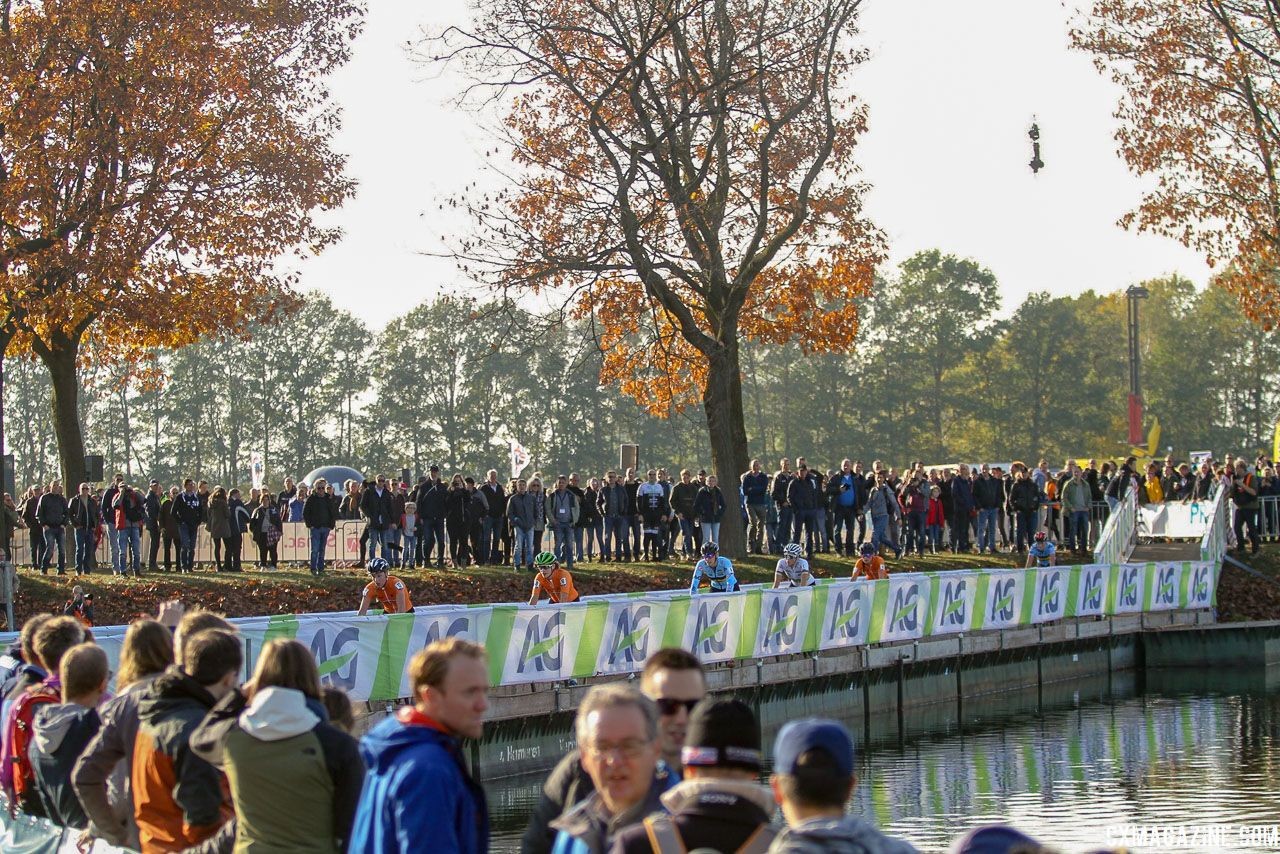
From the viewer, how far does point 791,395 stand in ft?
339

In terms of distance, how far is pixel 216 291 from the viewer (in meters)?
33.0

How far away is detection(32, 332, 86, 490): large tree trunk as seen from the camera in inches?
1275

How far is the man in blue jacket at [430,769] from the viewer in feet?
18.3

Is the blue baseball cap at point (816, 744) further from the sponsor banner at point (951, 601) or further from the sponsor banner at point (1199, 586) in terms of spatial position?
the sponsor banner at point (1199, 586)

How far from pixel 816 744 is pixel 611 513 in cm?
2856

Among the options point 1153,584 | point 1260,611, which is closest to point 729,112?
point 1153,584

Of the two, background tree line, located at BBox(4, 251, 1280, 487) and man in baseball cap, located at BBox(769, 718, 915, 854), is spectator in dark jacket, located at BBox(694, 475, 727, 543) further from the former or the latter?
background tree line, located at BBox(4, 251, 1280, 487)

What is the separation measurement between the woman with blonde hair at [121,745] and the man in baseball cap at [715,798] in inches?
117

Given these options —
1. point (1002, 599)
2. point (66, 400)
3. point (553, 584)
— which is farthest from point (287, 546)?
point (553, 584)

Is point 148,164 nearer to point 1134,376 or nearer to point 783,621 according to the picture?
point 783,621

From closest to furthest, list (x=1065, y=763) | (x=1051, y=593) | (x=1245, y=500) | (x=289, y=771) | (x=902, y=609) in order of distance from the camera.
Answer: (x=289, y=771) < (x=1065, y=763) < (x=902, y=609) < (x=1051, y=593) < (x=1245, y=500)

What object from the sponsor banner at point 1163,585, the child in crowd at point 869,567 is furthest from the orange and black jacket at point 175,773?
the sponsor banner at point 1163,585

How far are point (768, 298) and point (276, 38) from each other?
11.4 meters

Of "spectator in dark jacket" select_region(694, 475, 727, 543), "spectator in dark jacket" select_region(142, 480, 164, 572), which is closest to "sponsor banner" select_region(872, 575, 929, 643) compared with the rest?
"spectator in dark jacket" select_region(694, 475, 727, 543)
